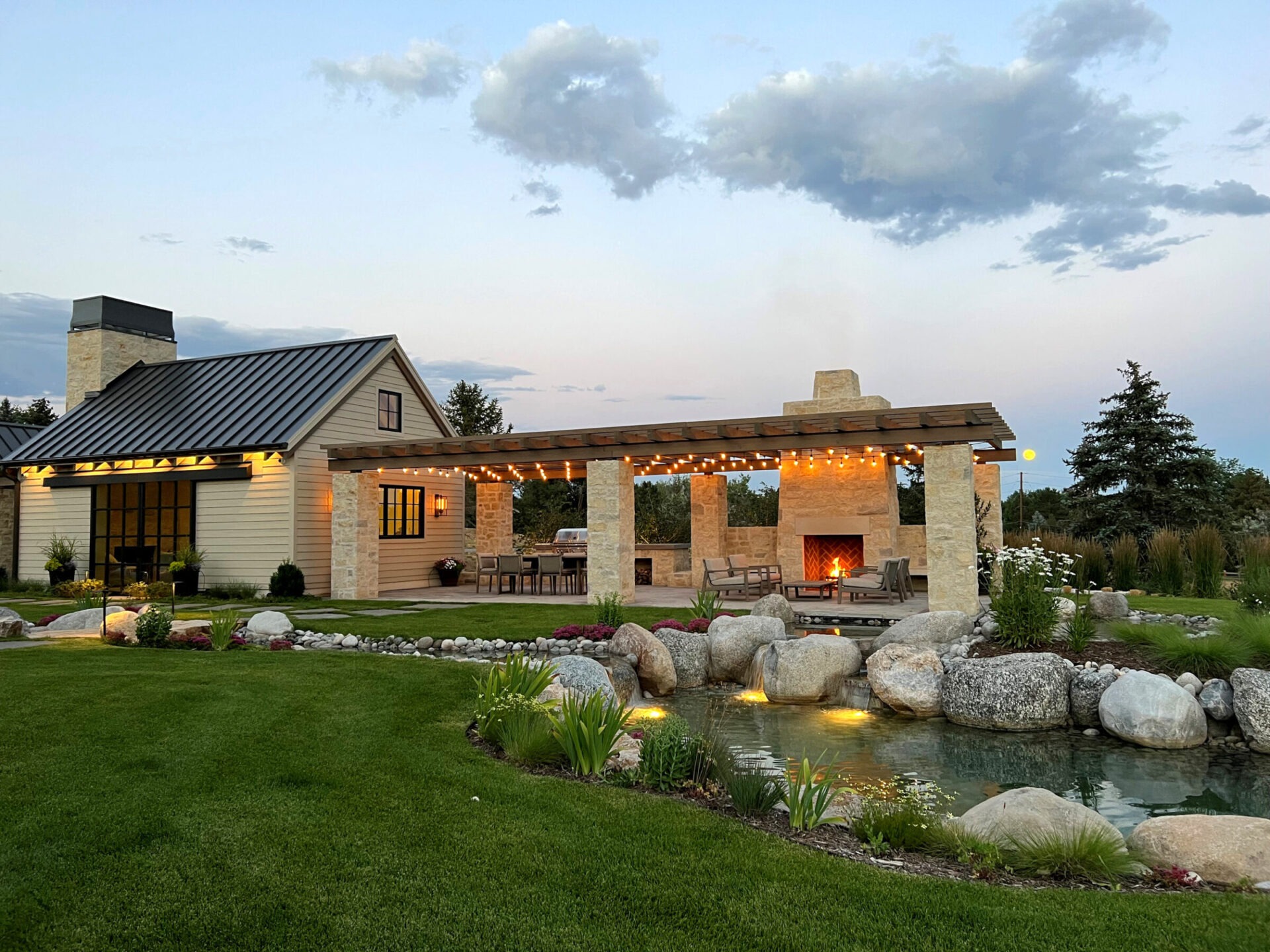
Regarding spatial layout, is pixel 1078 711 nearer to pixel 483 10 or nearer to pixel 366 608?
pixel 366 608

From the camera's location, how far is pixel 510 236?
1664 cm

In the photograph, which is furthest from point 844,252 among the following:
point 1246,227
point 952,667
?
point 952,667

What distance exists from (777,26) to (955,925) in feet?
40.0

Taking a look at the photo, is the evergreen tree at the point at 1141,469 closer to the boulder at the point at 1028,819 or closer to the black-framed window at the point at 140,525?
the boulder at the point at 1028,819

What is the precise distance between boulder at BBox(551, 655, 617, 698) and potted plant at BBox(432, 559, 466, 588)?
11.6 m

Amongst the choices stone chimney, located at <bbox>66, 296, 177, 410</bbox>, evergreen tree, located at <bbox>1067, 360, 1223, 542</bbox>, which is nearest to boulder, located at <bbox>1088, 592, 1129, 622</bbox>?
evergreen tree, located at <bbox>1067, 360, 1223, 542</bbox>

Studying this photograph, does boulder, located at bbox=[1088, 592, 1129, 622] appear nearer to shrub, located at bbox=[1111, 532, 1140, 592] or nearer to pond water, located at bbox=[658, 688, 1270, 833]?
shrub, located at bbox=[1111, 532, 1140, 592]

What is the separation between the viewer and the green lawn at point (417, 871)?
119 inches

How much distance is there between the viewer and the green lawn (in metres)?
3.02

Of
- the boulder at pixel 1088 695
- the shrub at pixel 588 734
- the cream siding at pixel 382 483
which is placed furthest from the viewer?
the cream siding at pixel 382 483

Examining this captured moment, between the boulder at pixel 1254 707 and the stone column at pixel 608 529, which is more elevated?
the stone column at pixel 608 529

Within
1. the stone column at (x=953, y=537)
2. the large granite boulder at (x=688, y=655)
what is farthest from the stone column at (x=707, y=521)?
the large granite boulder at (x=688, y=655)

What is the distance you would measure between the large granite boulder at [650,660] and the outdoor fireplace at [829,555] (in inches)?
312

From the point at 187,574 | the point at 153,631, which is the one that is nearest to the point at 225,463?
the point at 187,574
